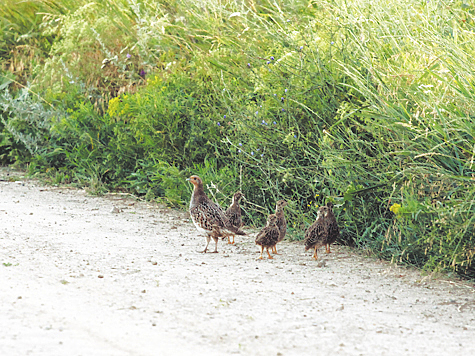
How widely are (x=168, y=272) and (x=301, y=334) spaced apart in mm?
1584

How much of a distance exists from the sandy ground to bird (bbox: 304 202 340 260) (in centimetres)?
16

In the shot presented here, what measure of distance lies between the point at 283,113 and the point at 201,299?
2404 millimetres

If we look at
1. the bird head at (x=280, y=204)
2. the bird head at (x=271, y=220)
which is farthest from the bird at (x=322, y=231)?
the bird head at (x=280, y=204)

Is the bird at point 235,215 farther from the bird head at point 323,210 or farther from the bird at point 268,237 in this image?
the bird head at point 323,210

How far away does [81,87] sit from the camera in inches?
383

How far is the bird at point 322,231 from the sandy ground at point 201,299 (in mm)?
164

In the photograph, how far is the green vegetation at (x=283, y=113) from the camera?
526cm

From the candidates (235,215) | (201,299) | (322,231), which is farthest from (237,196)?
(201,299)

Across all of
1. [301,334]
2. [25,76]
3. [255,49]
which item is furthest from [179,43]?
[301,334]

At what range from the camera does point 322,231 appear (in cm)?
583

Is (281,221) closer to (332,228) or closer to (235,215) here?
(332,228)

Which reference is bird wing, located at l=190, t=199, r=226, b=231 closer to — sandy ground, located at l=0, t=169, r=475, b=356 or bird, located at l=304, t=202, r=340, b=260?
sandy ground, located at l=0, t=169, r=475, b=356

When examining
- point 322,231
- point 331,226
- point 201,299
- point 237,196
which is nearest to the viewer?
point 201,299

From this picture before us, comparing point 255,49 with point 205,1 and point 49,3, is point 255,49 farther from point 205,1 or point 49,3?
point 49,3
